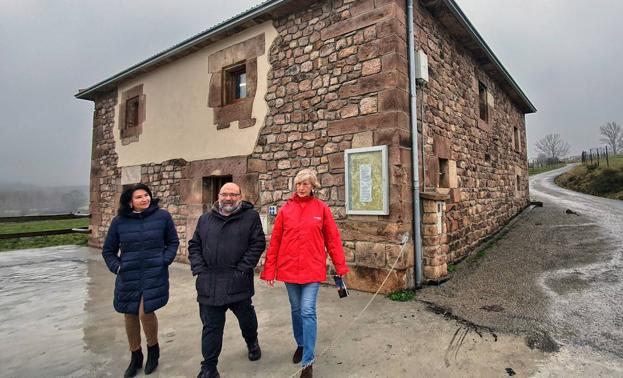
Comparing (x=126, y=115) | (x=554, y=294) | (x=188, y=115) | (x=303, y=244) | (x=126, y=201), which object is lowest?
(x=554, y=294)

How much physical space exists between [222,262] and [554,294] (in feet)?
13.6

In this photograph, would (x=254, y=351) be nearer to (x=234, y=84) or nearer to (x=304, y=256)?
(x=304, y=256)

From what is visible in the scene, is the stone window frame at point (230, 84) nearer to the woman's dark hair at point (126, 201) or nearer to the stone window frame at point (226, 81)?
the stone window frame at point (226, 81)

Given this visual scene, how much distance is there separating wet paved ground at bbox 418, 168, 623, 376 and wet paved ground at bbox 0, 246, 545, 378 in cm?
30

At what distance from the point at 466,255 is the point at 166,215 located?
5.48 meters

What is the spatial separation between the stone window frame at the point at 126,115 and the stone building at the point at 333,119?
32mm

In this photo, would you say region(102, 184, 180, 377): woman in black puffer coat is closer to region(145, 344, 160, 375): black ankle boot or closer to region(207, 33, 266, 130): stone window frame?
region(145, 344, 160, 375): black ankle boot

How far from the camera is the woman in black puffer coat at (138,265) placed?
2.57 metres

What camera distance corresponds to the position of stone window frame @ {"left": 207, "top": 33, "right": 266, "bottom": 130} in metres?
6.14

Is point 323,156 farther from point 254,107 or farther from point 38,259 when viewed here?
point 38,259

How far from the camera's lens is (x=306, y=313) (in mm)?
2529

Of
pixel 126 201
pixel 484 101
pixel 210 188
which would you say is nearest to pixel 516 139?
pixel 484 101

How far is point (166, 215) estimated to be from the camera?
110 inches

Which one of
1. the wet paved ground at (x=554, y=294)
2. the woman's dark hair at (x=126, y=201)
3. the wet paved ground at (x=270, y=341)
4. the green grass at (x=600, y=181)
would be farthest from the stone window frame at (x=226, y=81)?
the green grass at (x=600, y=181)
